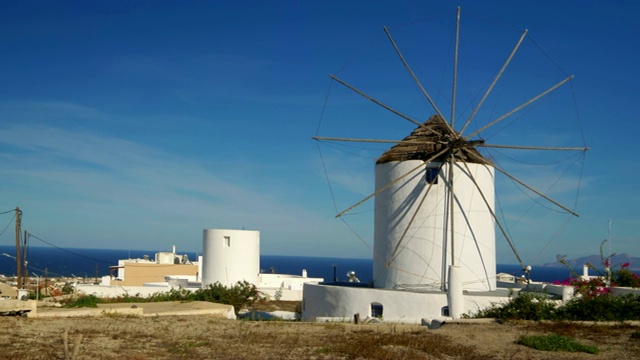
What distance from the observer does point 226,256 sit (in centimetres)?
3089

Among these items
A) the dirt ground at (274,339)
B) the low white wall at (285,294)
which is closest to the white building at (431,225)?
the dirt ground at (274,339)

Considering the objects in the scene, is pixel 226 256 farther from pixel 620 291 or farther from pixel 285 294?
pixel 620 291

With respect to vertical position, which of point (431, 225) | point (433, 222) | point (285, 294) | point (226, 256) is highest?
point (433, 222)

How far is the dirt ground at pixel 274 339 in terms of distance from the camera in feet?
37.7

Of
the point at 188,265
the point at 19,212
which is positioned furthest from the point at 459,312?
the point at 188,265

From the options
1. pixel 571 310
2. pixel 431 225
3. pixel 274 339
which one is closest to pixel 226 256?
pixel 431 225

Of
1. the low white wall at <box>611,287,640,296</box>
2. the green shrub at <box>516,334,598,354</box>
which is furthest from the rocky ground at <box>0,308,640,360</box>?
the low white wall at <box>611,287,640,296</box>

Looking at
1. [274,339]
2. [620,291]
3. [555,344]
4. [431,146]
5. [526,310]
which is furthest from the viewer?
[431,146]

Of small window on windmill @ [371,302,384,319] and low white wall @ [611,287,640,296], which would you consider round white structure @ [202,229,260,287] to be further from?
low white wall @ [611,287,640,296]

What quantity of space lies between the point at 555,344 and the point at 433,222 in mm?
10112

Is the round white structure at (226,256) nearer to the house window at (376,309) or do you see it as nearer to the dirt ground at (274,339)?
the house window at (376,309)

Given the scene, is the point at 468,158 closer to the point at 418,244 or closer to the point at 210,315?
the point at 418,244

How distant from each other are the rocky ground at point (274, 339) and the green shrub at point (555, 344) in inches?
8.6

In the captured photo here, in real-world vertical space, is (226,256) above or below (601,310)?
above
